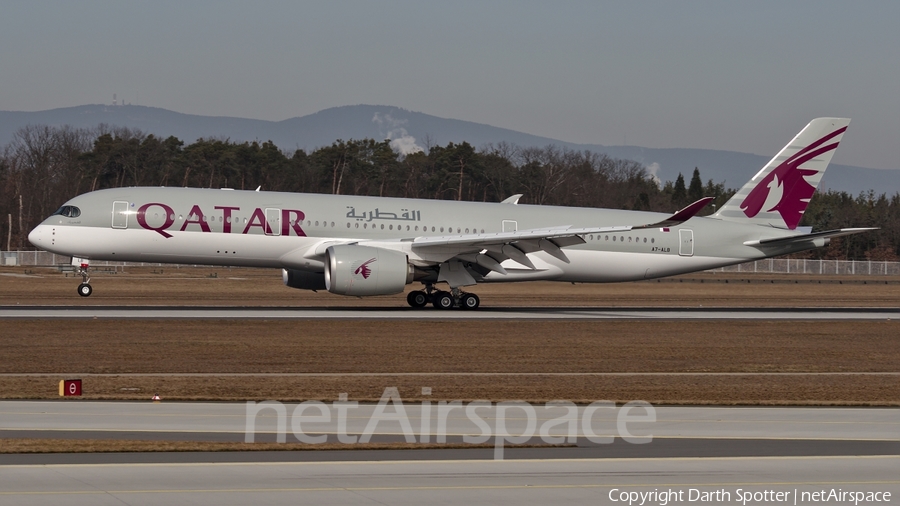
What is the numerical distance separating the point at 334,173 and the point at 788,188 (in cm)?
7223

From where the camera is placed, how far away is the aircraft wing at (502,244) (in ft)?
105

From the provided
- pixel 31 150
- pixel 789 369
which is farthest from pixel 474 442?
pixel 31 150

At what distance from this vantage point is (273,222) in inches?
1297

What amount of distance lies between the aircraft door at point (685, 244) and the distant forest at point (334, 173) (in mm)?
63535

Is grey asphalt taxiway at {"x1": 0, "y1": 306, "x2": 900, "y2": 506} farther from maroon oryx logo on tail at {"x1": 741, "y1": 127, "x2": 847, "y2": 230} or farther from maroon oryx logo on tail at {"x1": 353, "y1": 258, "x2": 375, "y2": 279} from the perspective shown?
maroon oryx logo on tail at {"x1": 741, "y1": 127, "x2": 847, "y2": 230}

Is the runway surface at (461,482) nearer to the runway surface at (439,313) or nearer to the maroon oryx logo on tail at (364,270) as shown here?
the runway surface at (439,313)

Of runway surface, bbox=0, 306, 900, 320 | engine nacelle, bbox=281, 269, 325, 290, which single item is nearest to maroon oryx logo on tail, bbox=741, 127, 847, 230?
runway surface, bbox=0, 306, 900, 320

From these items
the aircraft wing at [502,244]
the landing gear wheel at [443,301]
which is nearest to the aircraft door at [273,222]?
the aircraft wing at [502,244]

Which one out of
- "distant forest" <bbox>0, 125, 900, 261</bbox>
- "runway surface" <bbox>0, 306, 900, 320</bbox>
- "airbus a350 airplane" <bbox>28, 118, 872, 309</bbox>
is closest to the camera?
"runway surface" <bbox>0, 306, 900, 320</bbox>

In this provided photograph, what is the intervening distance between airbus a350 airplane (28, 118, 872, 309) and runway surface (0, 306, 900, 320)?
1091mm

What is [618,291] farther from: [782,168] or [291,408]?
[291,408]

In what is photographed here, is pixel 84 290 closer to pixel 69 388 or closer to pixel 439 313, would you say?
pixel 439 313

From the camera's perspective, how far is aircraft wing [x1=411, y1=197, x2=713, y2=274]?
32125 mm

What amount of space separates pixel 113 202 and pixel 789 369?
845 inches
